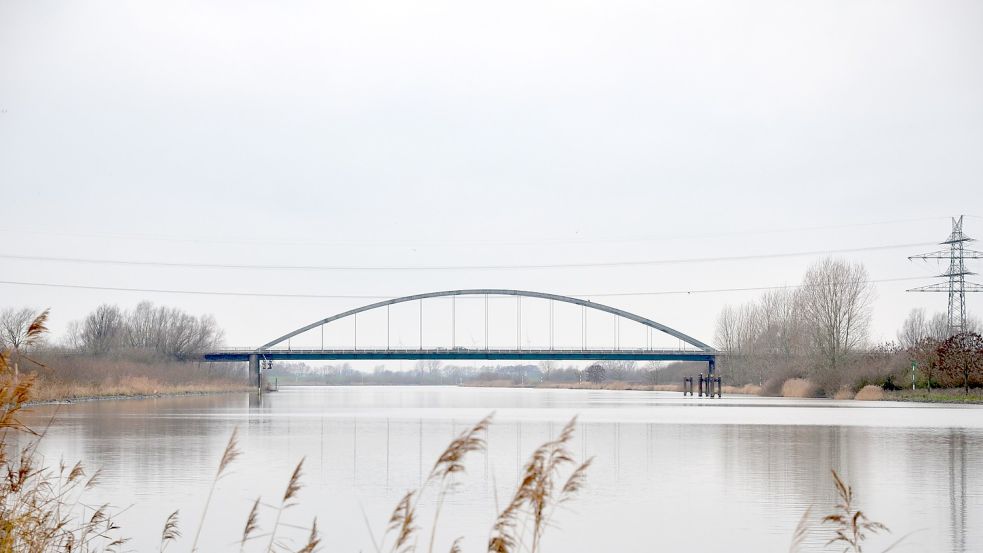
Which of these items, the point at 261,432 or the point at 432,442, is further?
the point at 261,432

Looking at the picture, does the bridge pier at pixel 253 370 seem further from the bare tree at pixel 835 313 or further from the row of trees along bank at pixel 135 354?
the bare tree at pixel 835 313

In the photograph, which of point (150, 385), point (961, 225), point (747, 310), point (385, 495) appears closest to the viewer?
point (385, 495)

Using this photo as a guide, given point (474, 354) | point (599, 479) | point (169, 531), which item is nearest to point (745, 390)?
point (474, 354)

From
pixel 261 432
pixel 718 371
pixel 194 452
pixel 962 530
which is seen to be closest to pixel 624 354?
pixel 718 371

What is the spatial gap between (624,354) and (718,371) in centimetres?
944

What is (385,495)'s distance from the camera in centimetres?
1661

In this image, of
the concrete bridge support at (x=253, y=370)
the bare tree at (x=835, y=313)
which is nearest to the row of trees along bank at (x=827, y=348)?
the bare tree at (x=835, y=313)

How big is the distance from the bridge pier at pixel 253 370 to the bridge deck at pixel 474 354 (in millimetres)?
595

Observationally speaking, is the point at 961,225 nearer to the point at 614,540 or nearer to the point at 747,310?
the point at 747,310

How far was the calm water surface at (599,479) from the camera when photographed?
519 inches

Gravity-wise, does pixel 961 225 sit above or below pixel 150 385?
above

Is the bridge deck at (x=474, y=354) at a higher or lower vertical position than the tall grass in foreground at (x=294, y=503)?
lower

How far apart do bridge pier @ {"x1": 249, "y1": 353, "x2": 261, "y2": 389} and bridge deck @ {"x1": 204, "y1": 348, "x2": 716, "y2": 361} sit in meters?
0.60

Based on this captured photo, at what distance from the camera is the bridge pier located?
111m
